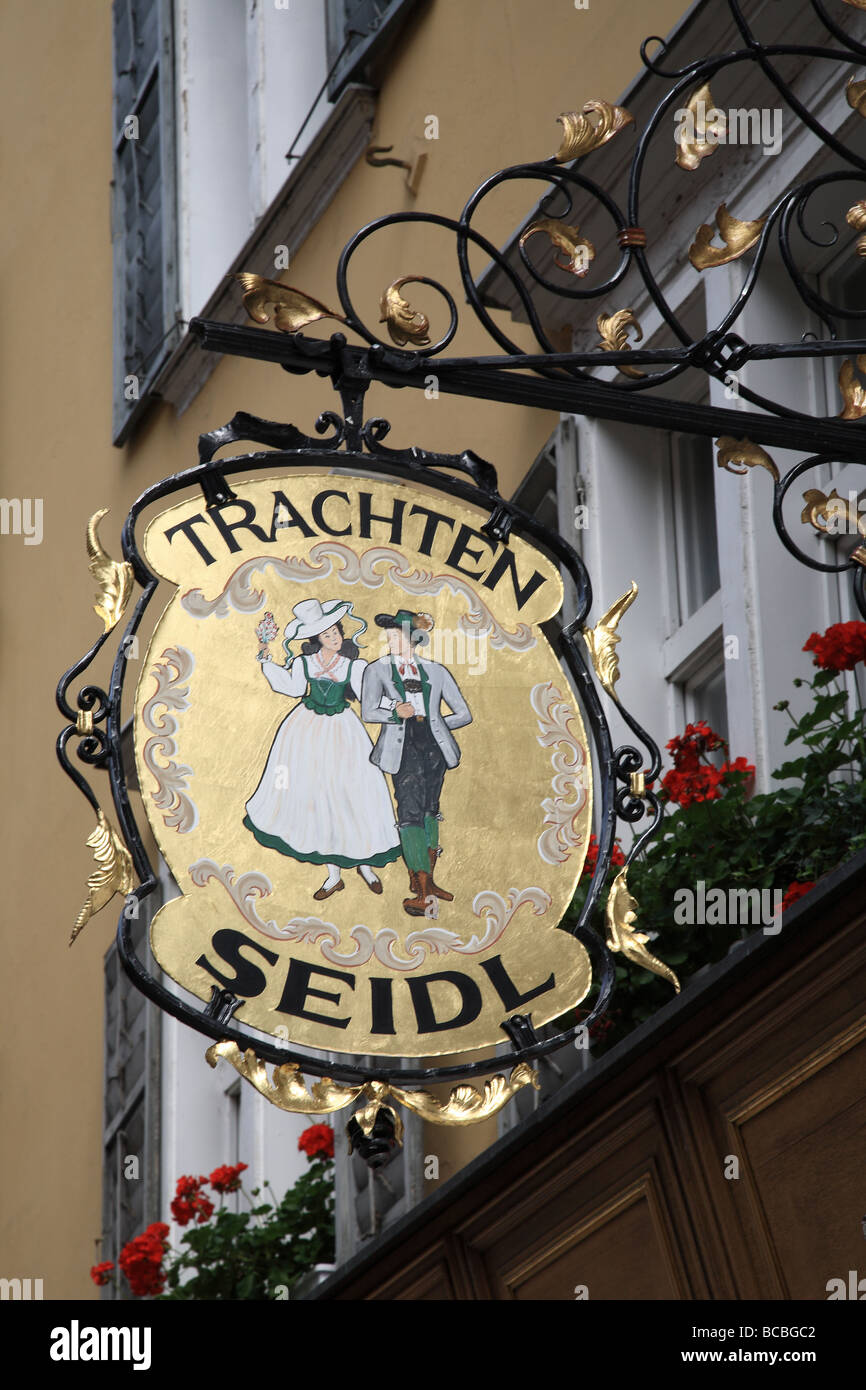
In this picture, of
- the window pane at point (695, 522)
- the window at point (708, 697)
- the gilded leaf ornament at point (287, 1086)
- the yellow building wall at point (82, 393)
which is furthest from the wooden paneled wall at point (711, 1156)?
the window pane at point (695, 522)

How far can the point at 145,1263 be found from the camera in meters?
7.11

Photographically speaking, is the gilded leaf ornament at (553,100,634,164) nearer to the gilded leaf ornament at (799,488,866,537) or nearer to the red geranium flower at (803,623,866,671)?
the gilded leaf ornament at (799,488,866,537)

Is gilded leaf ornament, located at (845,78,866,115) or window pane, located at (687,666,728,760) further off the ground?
gilded leaf ornament, located at (845,78,866,115)

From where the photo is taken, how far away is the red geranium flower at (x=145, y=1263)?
710 centimetres

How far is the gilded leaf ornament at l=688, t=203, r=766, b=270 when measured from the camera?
3980 mm

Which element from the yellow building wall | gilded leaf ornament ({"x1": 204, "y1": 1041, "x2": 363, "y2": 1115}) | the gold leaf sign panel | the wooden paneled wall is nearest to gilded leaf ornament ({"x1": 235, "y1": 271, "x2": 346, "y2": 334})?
the gold leaf sign panel

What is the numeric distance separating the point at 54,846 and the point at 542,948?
Result: 7050mm

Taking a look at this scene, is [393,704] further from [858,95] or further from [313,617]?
[858,95]

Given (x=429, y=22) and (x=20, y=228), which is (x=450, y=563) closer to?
(x=429, y=22)

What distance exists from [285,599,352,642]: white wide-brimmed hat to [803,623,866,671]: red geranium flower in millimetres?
1226

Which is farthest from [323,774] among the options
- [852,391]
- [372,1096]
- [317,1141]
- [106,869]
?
[317,1141]

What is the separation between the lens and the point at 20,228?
40.8ft

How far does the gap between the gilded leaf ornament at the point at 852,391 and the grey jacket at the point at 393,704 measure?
0.83m

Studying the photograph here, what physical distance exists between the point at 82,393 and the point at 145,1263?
5122mm
